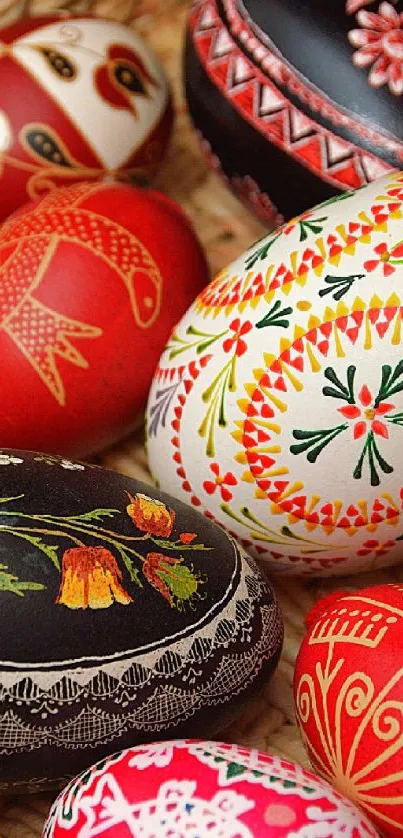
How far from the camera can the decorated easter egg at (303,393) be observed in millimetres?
1031

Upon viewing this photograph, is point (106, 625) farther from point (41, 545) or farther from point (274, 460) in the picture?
point (274, 460)

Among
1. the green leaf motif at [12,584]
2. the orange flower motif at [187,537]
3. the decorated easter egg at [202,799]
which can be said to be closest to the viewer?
the decorated easter egg at [202,799]

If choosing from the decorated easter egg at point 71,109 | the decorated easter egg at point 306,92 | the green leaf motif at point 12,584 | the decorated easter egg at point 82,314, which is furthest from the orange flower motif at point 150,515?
the decorated easter egg at point 71,109

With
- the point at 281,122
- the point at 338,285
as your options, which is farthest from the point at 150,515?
the point at 281,122

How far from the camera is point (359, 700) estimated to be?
931mm

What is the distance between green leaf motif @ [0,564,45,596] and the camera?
944 millimetres

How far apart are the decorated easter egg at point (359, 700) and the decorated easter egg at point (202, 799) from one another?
46mm

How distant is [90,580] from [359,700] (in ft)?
0.76

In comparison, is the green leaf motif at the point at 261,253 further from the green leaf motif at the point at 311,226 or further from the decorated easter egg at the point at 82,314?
the decorated easter egg at the point at 82,314

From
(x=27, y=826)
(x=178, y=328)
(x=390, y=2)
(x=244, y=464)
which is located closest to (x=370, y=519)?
(x=244, y=464)

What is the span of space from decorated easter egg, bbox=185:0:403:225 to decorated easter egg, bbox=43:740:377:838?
2.09ft

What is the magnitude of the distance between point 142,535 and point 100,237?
397 mm

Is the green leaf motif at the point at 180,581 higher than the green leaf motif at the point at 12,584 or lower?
lower

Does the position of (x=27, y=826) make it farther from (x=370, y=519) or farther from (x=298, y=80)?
(x=298, y=80)
